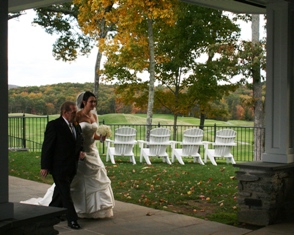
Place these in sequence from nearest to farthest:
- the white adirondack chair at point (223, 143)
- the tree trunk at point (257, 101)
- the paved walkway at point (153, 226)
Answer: the paved walkway at point (153, 226) → the white adirondack chair at point (223, 143) → the tree trunk at point (257, 101)

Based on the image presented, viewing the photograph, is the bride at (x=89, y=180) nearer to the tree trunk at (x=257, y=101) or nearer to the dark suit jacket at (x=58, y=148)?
the dark suit jacket at (x=58, y=148)

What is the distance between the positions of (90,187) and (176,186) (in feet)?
10.2

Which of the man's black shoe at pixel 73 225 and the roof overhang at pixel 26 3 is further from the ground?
the roof overhang at pixel 26 3

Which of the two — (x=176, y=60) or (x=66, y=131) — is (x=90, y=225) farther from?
(x=176, y=60)

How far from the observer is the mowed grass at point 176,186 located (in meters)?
7.08

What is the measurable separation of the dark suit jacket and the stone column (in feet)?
9.06

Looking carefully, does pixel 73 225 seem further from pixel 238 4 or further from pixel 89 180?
pixel 238 4

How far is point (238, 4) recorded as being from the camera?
704cm

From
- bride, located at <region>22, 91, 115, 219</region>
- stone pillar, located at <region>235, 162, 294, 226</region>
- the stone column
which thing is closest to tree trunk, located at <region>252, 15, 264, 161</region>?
the stone column

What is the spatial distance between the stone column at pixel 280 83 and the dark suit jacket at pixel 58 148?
9.06 ft

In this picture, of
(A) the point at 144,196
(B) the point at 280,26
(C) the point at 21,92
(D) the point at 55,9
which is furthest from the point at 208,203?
(C) the point at 21,92

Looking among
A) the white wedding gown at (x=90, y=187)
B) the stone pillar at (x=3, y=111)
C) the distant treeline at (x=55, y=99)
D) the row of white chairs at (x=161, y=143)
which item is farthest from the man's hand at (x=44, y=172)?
the distant treeline at (x=55, y=99)

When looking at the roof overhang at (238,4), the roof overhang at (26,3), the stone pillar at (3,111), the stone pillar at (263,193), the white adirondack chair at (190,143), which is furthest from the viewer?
the white adirondack chair at (190,143)

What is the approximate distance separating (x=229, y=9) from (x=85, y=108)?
318cm
